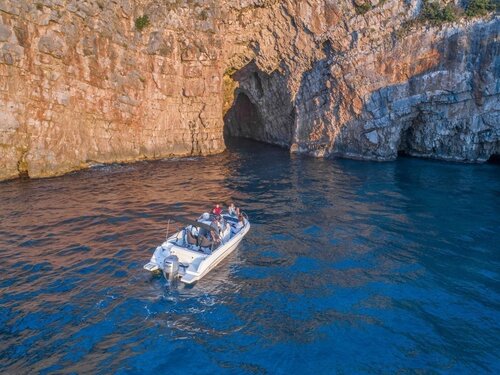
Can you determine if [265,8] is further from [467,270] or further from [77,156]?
[467,270]

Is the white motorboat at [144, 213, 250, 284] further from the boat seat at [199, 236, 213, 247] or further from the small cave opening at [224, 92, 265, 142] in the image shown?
the small cave opening at [224, 92, 265, 142]

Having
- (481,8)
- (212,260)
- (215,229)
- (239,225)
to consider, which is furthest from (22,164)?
(481,8)

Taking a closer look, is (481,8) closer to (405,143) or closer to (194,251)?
(405,143)

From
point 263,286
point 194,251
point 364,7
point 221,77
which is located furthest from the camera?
point 221,77

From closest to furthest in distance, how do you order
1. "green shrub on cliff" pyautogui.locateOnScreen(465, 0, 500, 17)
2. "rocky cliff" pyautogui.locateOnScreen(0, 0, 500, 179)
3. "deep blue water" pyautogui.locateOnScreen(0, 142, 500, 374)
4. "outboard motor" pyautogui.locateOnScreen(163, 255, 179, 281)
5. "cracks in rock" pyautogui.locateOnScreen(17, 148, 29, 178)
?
1. "deep blue water" pyautogui.locateOnScreen(0, 142, 500, 374)
2. "outboard motor" pyautogui.locateOnScreen(163, 255, 179, 281)
3. "cracks in rock" pyautogui.locateOnScreen(17, 148, 29, 178)
4. "rocky cliff" pyautogui.locateOnScreen(0, 0, 500, 179)
5. "green shrub on cliff" pyautogui.locateOnScreen(465, 0, 500, 17)

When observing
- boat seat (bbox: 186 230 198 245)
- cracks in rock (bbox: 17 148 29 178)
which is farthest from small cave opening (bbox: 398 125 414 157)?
cracks in rock (bbox: 17 148 29 178)

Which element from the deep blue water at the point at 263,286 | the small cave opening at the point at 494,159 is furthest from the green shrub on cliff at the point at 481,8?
the deep blue water at the point at 263,286

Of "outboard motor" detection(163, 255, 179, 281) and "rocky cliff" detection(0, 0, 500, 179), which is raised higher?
"rocky cliff" detection(0, 0, 500, 179)
